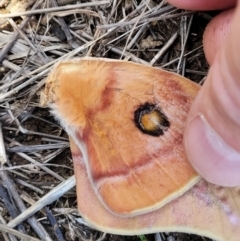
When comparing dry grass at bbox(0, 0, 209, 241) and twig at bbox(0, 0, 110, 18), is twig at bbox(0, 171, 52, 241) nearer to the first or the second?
dry grass at bbox(0, 0, 209, 241)

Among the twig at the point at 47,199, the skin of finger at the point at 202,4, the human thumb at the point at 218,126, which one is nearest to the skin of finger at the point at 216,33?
the skin of finger at the point at 202,4

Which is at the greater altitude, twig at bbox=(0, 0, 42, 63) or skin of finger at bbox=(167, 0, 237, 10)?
skin of finger at bbox=(167, 0, 237, 10)

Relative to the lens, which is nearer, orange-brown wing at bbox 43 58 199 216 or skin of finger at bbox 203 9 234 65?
orange-brown wing at bbox 43 58 199 216

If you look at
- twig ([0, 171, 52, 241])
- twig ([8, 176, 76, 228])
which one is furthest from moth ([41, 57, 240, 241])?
twig ([0, 171, 52, 241])

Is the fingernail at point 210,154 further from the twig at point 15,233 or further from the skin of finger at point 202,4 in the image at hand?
the twig at point 15,233

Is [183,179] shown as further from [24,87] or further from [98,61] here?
[24,87]

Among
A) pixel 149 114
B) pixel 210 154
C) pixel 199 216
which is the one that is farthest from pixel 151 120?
pixel 199 216

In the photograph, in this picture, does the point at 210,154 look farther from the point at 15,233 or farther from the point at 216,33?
the point at 15,233
